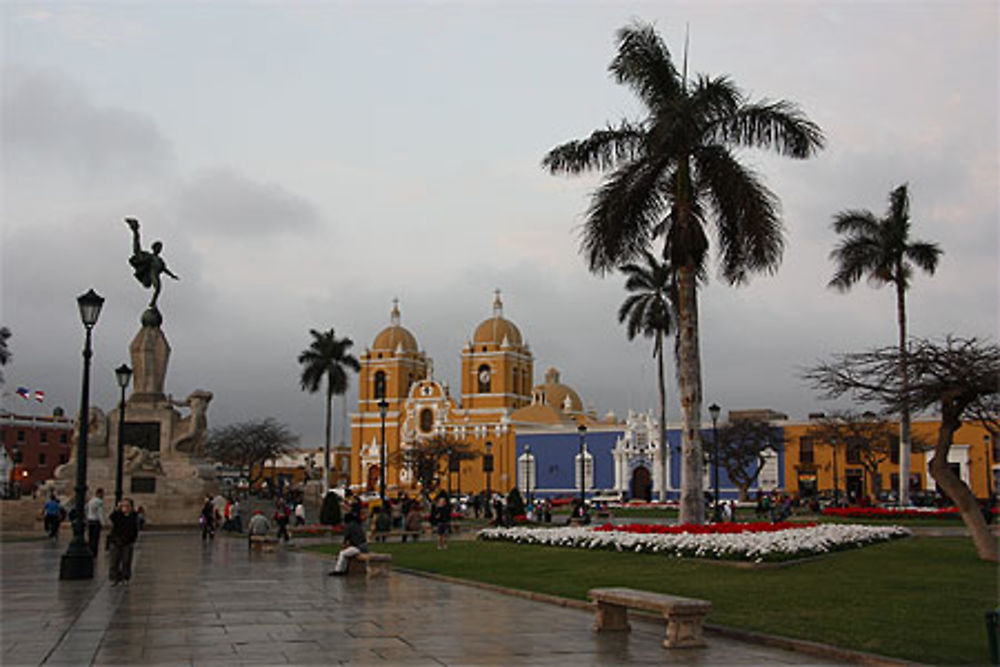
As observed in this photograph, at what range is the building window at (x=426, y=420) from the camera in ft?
279

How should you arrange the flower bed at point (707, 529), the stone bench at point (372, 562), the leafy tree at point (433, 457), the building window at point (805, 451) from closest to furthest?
the stone bench at point (372, 562)
the flower bed at point (707, 529)
the building window at point (805, 451)
the leafy tree at point (433, 457)

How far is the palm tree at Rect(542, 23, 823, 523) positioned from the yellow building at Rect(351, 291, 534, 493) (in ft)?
186

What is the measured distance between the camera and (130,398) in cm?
3406

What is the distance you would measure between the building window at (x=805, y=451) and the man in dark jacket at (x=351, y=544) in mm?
47344

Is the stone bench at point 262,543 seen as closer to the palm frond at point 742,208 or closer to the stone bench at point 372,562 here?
the stone bench at point 372,562

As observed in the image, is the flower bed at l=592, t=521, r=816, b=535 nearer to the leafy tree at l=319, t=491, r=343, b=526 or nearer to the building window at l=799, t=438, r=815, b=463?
the leafy tree at l=319, t=491, r=343, b=526

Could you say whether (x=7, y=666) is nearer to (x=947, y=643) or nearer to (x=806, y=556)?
(x=947, y=643)

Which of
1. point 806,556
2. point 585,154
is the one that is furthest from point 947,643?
point 585,154

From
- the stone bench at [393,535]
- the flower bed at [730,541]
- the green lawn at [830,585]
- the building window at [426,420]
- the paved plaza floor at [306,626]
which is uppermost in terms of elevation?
the building window at [426,420]

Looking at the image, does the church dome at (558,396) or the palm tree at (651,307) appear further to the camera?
the church dome at (558,396)

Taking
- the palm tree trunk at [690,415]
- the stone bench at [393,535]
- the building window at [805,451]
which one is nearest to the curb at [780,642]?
the palm tree trunk at [690,415]

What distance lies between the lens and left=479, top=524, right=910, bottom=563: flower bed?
15.6m

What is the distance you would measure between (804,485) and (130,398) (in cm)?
4030

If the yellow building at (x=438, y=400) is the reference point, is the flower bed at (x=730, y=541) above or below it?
below
